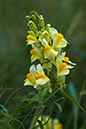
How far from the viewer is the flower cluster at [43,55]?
0.84 meters

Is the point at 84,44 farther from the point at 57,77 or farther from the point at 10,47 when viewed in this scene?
the point at 57,77

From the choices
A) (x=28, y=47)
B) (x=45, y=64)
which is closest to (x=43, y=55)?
(x=45, y=64)

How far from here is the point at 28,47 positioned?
85.4 inches

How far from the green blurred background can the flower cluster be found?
3.35ft

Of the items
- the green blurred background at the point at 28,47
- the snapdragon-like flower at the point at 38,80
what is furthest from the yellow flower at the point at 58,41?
the green blurred background at the point at 28,47

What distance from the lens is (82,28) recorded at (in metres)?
3.20

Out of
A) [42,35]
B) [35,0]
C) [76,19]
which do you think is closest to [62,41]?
[42,35]

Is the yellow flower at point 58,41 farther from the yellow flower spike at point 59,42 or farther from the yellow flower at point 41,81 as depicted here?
the yellow flower at point 41,81

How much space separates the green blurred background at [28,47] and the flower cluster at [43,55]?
1022mm

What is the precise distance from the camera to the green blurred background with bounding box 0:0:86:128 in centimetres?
223

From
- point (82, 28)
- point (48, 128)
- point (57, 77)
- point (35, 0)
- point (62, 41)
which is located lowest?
point (48, 128)

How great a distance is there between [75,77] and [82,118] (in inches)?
21.5

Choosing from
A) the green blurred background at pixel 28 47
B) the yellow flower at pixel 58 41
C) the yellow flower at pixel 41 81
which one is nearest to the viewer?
the yellow flower at pixel 41 81

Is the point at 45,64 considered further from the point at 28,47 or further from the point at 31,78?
the point at 28,47
